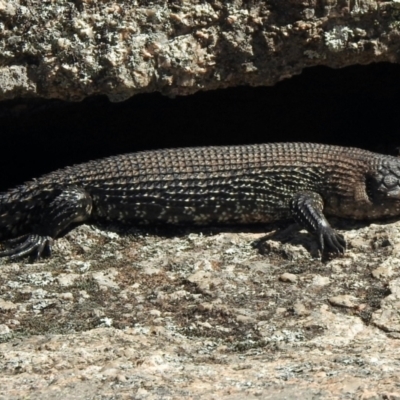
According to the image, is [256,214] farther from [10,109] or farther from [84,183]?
[10,109]

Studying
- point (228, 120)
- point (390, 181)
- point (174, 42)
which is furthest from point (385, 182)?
point (228, 120)

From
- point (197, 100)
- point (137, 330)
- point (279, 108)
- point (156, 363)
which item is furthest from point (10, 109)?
point (156, 363)

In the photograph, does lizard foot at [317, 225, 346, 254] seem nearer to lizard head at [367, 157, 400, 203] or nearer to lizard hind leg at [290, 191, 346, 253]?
lizard hind leg at [290, 191, 346, 253]

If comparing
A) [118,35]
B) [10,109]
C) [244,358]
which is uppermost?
[118,35]

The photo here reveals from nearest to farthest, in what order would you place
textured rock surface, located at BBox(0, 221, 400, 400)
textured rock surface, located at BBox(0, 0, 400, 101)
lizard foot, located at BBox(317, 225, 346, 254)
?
textured rock surface, located at BBox(0, 221, 400, 400)
lizard foot, located at BBox(317, 225, 346, 254)
textured rock surface, located at BBox(0, 0, 400, 101)

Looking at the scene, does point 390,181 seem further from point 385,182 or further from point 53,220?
point 53,220

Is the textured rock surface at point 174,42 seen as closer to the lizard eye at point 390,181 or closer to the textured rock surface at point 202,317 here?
the lizard eye at point 390,181

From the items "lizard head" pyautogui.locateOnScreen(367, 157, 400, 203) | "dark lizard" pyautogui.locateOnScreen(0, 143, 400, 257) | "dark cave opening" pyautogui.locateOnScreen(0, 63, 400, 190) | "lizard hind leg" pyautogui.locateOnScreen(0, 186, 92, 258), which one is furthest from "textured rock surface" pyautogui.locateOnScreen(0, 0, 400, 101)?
"dark cave opening" pyautogui.locateOnScreen(0, 63, 400, 190)
